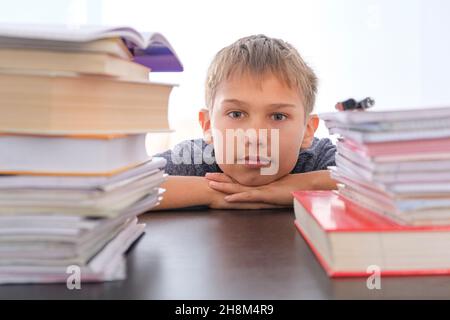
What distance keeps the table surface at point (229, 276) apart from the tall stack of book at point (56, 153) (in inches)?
1.1

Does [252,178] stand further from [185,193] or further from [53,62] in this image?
[53,62]

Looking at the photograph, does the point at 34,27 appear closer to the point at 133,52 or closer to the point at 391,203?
the point at 133,52

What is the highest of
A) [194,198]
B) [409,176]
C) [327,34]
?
[327,34]

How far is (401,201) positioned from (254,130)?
0.57m

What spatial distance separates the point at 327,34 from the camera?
2400mm

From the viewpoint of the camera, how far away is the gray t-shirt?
1283mm

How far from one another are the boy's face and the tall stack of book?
57 centimetres

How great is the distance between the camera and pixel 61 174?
387 mm

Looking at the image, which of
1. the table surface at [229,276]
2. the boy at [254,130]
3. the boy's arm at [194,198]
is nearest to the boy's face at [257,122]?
the boy at [254,130]

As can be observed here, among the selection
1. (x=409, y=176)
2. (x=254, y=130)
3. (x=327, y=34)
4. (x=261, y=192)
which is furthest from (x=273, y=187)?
(x=327, y=34)

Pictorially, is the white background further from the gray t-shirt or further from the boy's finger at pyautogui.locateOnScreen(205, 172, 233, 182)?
the boy's finger at pyautogui.locateOnScreen(205, 172, 233, 182)
